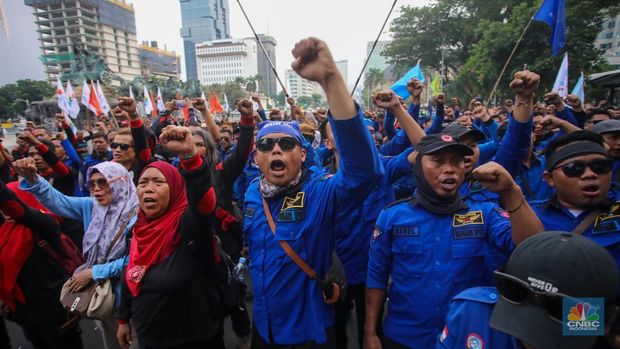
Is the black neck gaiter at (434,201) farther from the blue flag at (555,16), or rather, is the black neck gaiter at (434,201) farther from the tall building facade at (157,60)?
the tall building facade at (157,60)

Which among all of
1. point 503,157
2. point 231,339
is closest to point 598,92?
point 503,157

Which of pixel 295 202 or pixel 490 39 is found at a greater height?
pixel 490 39

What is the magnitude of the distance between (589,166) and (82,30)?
9991 cm

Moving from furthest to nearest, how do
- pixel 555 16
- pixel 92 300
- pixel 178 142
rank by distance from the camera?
pixel 555 16
pixel 92 300
pixel 178 142

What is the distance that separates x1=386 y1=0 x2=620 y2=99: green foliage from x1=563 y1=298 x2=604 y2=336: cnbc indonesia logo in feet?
54.1

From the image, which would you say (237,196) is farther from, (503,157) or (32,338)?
(503,157)

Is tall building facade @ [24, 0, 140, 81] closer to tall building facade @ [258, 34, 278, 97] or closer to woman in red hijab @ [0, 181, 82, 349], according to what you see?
tall building facade @ [258, 34, 278, 97]

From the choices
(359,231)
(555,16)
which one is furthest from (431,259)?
(555,16)

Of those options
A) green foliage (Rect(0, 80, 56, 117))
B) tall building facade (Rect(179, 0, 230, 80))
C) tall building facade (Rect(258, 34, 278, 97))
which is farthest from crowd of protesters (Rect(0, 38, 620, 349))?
tall building facade (Rect(179, 0, 230, 80))

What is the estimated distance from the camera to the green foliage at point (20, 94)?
158ft

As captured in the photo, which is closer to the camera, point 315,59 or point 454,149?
point 315,59

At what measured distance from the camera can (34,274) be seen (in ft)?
9.01

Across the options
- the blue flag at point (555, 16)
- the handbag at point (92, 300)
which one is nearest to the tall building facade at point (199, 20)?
the blue flag at point (555, 16)

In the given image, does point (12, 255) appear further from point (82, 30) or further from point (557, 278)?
point (82, 30)
